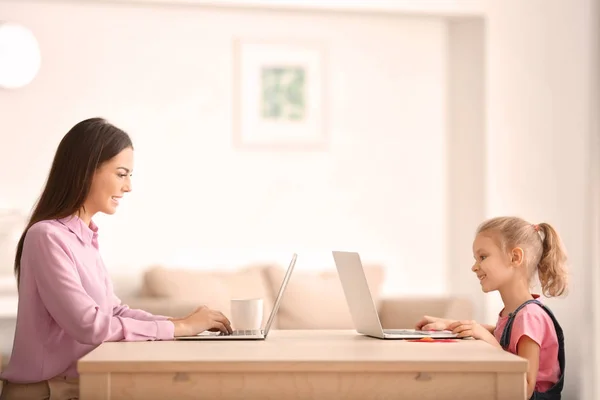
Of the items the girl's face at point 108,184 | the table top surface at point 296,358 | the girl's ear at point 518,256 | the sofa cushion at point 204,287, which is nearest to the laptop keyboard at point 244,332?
the table top surface at point 296,358

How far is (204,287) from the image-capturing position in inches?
186

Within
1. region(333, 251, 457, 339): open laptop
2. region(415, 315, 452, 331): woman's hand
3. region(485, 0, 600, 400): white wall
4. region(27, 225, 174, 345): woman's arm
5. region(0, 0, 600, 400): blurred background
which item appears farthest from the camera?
region(485, 0, 600, 400): white wall

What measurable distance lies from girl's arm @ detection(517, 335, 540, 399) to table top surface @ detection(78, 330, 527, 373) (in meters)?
0.16

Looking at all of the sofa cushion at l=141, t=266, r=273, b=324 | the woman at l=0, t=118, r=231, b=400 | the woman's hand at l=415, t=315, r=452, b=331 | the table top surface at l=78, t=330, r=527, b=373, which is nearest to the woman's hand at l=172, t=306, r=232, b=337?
the woman at l=0, t=118, r=231, b=400

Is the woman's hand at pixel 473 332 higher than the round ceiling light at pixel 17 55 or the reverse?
the reverse

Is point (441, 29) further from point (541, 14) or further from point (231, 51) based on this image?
point (231, 51)

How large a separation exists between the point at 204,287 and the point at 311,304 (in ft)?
1.88

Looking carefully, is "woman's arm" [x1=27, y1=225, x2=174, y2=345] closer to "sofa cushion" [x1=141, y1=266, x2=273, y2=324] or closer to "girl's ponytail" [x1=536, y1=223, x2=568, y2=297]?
"girl's ponytail" [x1=536, y1=223, x2=568, y2=297]

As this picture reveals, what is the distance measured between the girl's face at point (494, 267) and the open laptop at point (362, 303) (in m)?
0.20

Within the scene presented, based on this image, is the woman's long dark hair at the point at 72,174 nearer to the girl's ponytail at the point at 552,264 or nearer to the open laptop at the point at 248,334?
the open laptop at the point at 248,334

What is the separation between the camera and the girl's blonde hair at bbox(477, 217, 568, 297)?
2719mm

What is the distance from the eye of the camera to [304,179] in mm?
5383

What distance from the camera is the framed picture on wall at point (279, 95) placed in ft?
17.3

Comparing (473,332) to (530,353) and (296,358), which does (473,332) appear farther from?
(296,358)
